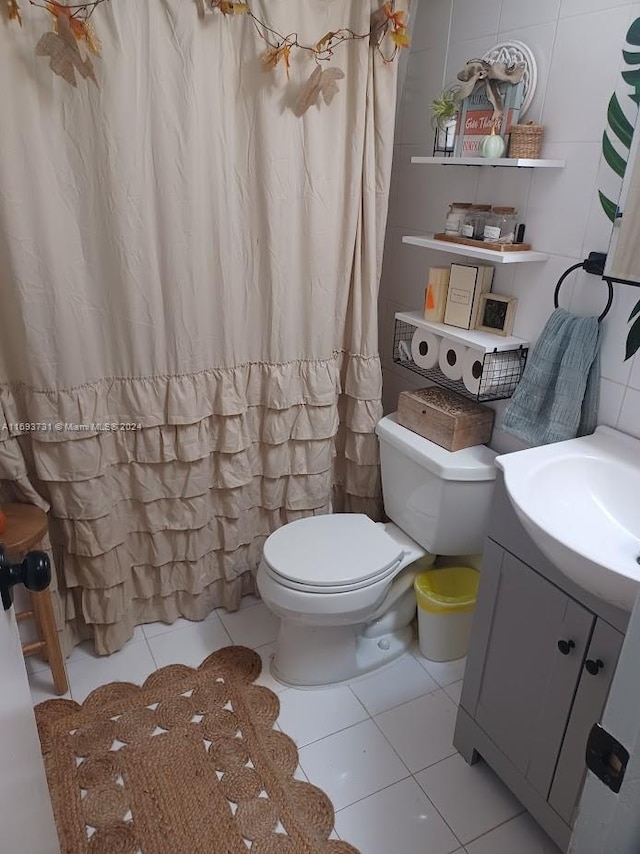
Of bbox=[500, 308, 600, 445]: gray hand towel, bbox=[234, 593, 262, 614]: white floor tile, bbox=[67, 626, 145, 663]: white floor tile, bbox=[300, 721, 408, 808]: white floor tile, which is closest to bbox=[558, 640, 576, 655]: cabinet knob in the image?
bbox=[500, 308, 600, 445]: gray hand towel

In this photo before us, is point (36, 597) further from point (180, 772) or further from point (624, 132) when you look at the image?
point (624, 132)

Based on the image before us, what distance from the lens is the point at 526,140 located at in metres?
1.52

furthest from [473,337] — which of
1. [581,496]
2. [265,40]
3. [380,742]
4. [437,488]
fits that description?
[380,742]

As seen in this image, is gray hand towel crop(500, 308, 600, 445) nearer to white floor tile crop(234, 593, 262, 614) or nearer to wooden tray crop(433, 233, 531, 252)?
wooden tray crop(433, 233, 531, 252)

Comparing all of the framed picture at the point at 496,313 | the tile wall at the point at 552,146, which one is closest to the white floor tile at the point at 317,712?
the tile wall at the point at 552,146

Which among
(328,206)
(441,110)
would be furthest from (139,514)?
(441,110)

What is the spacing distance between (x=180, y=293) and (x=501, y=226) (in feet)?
2.99

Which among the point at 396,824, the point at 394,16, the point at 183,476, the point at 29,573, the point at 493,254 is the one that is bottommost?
the point at 396,824

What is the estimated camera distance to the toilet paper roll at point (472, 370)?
1710 millimetres

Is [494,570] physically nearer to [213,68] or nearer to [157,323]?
[157,323]

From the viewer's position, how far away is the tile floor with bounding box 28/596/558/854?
1468 mm

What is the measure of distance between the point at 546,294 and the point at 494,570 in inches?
29.9

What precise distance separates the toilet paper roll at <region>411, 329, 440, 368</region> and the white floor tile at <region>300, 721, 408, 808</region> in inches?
43.8

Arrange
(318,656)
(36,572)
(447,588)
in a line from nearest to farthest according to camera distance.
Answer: (36,572) < (318,656) < (447,588)
